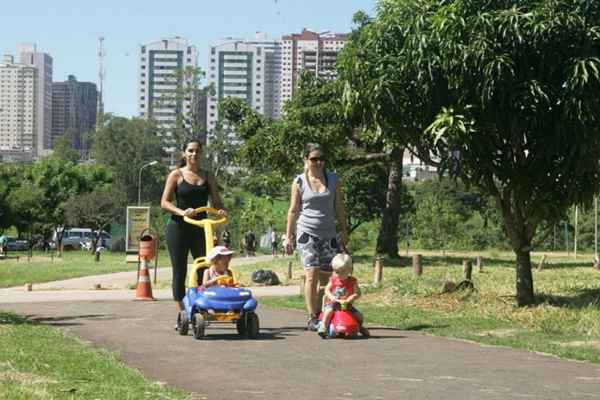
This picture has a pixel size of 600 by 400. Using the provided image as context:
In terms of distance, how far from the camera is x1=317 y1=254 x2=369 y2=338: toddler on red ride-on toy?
1060 centimetres

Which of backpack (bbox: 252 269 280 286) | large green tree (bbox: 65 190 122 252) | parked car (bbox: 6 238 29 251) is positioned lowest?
parked car (bbox: 6 238 29 251)

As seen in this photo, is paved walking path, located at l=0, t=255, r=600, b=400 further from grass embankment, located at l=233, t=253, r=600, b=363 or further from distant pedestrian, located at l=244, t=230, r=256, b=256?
distant pedestrian, located at l=244, t=230, r=256, b=256

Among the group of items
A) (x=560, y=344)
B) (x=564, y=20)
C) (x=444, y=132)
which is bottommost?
(x=560, y=344)

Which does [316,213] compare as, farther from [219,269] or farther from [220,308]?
[220,308]

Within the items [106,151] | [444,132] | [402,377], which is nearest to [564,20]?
[444,132]

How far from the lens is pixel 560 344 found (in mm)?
10492

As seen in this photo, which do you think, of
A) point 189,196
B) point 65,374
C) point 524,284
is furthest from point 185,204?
point 524,284

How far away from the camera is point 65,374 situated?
7637 millimetres

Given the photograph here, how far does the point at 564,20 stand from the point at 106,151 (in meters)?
90.9

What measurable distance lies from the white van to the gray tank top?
59931 mm

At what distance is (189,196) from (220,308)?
1603 millimetres

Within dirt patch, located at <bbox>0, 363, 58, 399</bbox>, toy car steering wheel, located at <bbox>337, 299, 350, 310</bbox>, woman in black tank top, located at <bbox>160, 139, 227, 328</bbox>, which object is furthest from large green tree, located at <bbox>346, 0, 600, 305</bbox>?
dirt patch, located at <bbox>0, 363, 58, 399</bbox>

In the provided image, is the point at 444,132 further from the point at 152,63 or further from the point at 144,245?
the point at 152,63

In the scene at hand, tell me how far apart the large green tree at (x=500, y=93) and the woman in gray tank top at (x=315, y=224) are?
2521 millimetres
